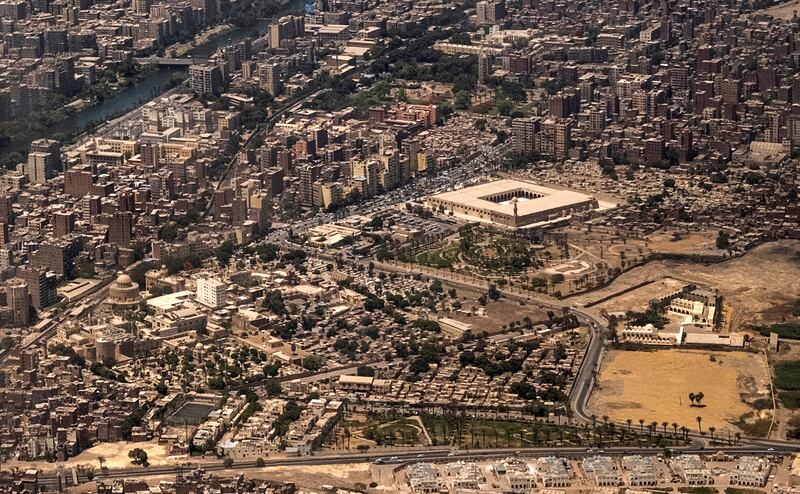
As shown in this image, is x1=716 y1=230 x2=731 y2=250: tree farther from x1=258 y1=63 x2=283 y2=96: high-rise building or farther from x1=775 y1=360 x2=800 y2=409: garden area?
x1=258 y1=63 x2=283 y2=96: high-rise building

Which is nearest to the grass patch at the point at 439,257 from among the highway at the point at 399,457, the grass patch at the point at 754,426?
the grass patch at the point at 754,426

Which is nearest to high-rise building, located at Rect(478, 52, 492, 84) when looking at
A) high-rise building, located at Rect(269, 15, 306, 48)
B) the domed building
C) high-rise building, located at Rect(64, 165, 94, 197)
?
high-rise building, located at Rect(269, 15, 306, 48)

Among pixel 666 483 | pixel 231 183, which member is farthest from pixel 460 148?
pixel 666 483

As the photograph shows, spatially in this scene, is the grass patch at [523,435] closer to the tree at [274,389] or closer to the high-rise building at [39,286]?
the tree at [274,389]

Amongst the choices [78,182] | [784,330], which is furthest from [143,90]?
[784,330]

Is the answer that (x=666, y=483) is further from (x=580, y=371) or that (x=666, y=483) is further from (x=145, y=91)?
(x=145, y=91)

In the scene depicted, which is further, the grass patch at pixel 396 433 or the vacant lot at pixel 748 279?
the vacant lot at pixel 748 279
